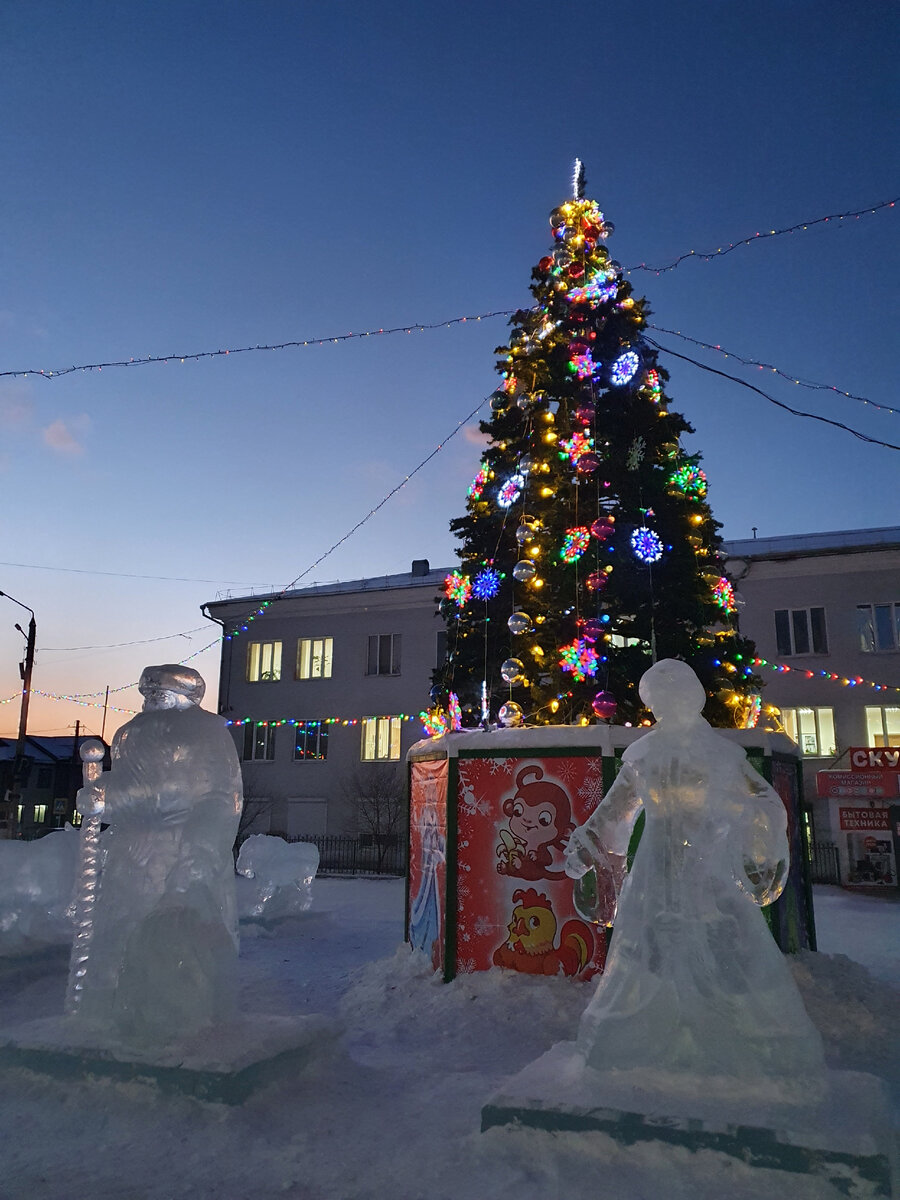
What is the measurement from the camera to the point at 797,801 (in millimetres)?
9227

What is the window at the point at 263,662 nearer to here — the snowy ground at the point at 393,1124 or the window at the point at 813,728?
the window at the point at 813,728

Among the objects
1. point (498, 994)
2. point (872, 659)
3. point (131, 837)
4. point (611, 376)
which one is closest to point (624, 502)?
point (611, 376)

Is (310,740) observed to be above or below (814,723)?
below

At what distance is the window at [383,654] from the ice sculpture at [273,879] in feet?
45.1

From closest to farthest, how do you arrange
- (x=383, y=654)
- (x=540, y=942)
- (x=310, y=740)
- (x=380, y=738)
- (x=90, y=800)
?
1. (x=90, y=800)
2. (x=540, y=942)
3. (x=380, y=738)
4. (x=383, y=654)
5. (x=310, y=740)

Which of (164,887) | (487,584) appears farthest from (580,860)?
(487,584)

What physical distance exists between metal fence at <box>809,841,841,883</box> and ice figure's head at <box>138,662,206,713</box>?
21668 mm

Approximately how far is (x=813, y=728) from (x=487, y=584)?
54.5 feet

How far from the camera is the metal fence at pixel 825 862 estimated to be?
75.5ft

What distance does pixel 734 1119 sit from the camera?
359cm

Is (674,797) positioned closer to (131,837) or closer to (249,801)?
(131,837)

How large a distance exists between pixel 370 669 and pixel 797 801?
65.1 feet

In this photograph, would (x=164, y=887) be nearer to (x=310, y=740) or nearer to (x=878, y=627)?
(x=878, y=627)

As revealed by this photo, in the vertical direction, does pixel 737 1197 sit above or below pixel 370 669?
below
